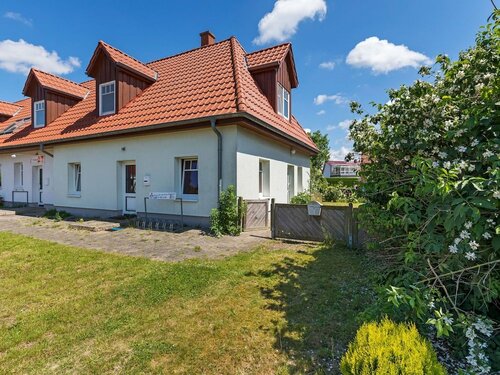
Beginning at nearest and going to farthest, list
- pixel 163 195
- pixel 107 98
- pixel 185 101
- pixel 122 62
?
pixel 163 195
pixel 185 101
pixel 122 62
pixel 107 98

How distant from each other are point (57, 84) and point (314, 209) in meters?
16.5

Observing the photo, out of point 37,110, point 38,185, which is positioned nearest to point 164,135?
point 37,110

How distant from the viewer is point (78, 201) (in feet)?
40.7

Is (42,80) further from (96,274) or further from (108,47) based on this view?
(96,274)

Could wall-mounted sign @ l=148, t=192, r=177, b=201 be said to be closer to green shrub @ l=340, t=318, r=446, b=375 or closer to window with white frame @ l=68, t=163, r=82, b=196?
window with white frame @ l=68, t=163, r=82, b=196

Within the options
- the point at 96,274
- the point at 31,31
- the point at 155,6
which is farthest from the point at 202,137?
the point at 31,31

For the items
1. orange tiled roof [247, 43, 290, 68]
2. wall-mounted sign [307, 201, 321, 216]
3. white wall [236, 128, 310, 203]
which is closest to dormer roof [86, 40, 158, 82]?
orange tiled roof [247, 43, 290, 68]

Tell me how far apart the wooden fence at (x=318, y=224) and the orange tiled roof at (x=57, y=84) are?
48.4 feet

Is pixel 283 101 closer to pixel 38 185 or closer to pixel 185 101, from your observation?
pixel 185 101

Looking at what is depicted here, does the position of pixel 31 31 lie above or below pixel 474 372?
above

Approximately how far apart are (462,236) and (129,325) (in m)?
3.82

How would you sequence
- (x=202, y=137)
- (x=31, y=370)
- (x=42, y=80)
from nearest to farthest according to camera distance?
(x=31, y=370), (x=202, y=137), (x=42, y=80)

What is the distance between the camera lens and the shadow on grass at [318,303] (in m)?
2.74

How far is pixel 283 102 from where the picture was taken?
42.0 feet
